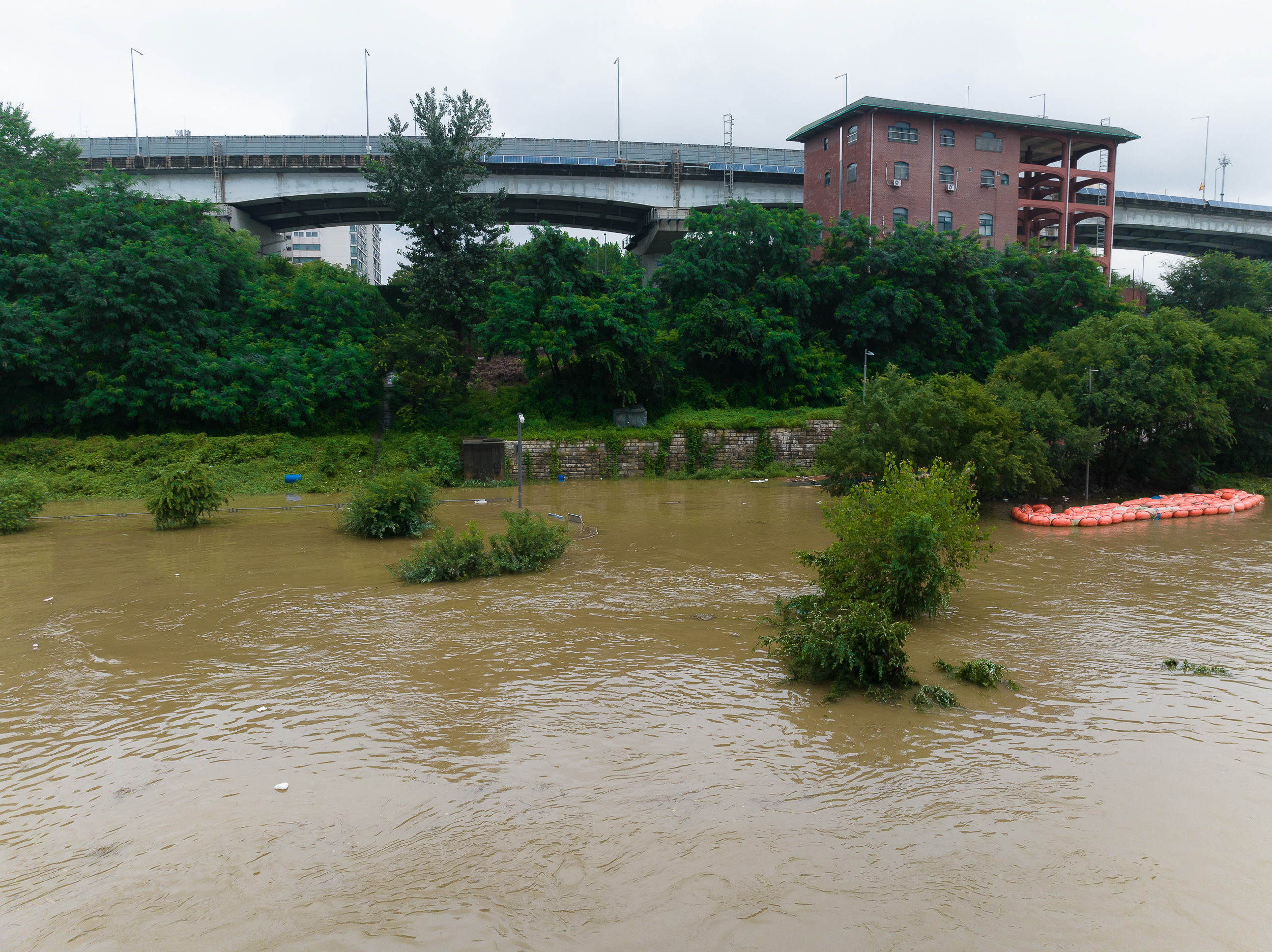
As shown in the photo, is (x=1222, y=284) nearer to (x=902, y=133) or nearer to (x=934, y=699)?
(x=902, y=133)

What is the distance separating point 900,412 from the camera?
18.7 metres

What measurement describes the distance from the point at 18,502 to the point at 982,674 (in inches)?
767

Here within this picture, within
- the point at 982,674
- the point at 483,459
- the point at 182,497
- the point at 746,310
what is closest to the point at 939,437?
the point at 982,674

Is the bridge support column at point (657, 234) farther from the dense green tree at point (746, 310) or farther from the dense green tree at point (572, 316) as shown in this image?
the dense green tree at point (572, 316)

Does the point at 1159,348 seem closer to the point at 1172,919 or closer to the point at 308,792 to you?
the point at 1172,919

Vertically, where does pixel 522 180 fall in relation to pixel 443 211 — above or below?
above

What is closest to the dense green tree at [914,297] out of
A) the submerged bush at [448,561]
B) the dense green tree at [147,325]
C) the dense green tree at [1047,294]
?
the dense green tree at [1047,294]

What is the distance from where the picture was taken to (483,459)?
26.0 meters

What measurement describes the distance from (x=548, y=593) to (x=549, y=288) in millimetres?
18418

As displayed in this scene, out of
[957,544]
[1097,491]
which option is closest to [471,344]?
[1097,491]

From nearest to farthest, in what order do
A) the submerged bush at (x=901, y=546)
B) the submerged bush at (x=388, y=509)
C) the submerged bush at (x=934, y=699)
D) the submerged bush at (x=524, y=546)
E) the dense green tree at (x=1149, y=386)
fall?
the submerged bush at (x=934, y=699) < the submerged bush at (x=901, y=546) < the submerged bush at (x=524, y=546) < the submerged bush at (x=388, y=509) < the dense green tree at (x=1149, y=386)

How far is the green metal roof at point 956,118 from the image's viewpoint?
38.0 m

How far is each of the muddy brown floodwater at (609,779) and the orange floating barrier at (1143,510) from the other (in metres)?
6.57

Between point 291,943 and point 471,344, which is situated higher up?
point 471,344
